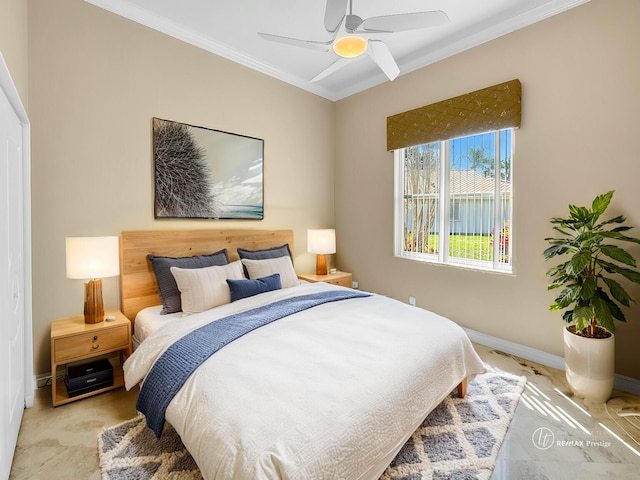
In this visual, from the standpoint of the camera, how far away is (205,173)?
9.98ft

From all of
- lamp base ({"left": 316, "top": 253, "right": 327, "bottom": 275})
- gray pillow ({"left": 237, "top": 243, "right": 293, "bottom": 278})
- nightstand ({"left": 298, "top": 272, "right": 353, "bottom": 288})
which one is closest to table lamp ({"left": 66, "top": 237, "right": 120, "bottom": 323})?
gray pillow ({"left": 237, "top": 243, "right": 293, "bottom": 278})

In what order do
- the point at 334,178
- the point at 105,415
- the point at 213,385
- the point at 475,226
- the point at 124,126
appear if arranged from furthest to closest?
1. the point at 334,178
2. the point at 475,226
3. the point at 124,126
4. the point at 105,415
5. the point at 213,385

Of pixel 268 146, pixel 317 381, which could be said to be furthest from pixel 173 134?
pixel 317 381

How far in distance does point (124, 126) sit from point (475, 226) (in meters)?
3.34

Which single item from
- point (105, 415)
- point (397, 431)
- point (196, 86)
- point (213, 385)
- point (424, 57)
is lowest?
point (105, 415)

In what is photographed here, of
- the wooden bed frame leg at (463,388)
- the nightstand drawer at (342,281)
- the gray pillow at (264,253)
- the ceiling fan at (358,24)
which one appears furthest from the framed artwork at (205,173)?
the wooden bed frame leg at (463,388)

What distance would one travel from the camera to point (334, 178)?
4426 millimetres

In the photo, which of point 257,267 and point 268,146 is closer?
point 257,267

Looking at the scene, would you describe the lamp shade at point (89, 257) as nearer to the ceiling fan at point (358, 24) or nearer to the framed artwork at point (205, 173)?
the framed artwork at point (205, 173)

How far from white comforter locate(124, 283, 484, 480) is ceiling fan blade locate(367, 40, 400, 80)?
1904 millimetres

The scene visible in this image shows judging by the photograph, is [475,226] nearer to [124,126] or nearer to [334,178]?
[334,178]

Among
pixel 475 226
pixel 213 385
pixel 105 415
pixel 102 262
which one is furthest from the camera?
pixel 475 226

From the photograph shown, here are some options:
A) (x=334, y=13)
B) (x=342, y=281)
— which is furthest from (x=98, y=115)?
(x=342, y=281)

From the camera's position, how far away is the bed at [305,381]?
3.65 ft
